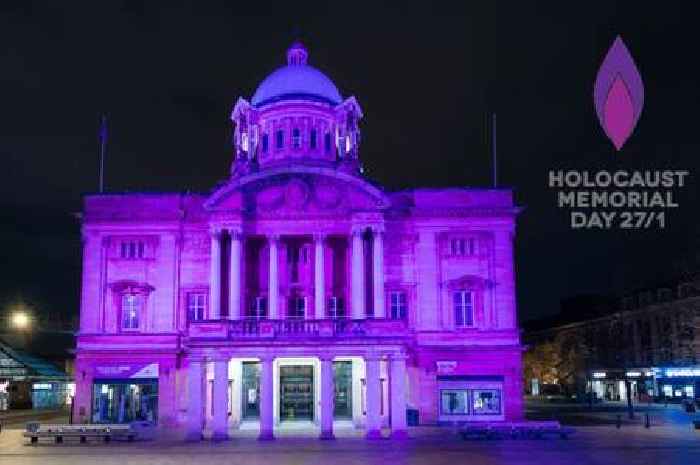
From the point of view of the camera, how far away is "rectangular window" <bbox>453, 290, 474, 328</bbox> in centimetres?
6681

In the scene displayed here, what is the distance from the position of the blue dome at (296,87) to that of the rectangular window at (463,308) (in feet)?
76.6

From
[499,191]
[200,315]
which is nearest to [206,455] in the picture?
[200,315]

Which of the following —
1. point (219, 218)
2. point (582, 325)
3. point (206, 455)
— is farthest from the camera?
point (582, 325)

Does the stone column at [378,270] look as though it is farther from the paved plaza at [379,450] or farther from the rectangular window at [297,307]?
the paved plaza at [379,450]

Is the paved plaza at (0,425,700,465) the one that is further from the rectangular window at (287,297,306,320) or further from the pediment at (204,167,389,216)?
the pediment at (204,167,389,216)

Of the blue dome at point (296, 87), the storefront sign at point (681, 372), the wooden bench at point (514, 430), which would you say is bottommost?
the wooden bench at point (514, 430)

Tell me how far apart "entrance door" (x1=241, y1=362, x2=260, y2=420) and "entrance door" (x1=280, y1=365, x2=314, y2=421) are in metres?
2.29

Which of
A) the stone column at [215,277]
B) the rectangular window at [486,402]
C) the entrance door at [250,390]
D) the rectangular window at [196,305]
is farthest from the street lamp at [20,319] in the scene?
the rectangular window at [486,402]

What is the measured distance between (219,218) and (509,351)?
2499 centimetres

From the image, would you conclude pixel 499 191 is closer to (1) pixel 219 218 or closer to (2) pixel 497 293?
(2) pixel 497 293

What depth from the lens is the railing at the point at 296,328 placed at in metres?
54.0

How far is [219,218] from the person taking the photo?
6538 centimetres

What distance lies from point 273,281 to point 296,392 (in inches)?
344

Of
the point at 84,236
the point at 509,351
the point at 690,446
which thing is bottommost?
the point at 690,446
